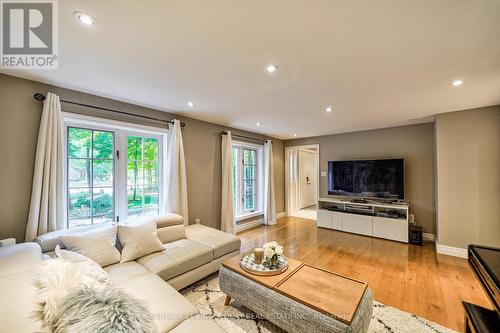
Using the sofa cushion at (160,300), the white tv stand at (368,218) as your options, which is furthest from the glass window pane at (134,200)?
the white tv stand at (368,218)

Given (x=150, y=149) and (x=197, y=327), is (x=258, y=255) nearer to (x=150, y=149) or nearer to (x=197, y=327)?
(x=197, y=327)

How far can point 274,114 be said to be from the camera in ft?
11.2

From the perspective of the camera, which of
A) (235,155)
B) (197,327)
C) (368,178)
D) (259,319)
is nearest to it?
(197,327)

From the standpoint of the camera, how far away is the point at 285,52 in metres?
1.63

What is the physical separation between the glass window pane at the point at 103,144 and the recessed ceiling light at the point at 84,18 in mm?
1740

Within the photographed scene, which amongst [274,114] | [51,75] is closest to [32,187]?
[51,75]

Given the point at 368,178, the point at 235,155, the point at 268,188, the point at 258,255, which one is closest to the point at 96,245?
the point at 258,255

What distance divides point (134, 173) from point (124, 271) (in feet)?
5.12

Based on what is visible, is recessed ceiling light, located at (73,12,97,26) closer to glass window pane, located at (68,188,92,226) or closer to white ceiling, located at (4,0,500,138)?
white ceiling, located at (4,0,500,138)

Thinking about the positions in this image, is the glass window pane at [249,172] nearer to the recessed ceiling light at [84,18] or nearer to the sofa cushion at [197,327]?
the sofa cushion at [197,327]

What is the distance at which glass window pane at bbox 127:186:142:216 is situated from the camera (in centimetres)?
295

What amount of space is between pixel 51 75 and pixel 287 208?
5.59m

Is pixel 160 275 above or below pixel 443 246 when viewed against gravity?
above

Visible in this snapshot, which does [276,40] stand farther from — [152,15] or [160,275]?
[160,275]
